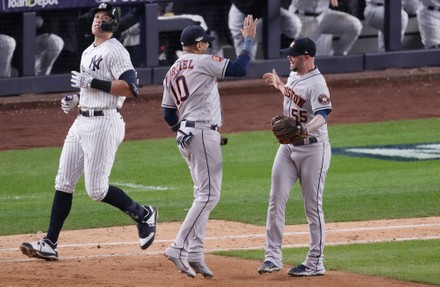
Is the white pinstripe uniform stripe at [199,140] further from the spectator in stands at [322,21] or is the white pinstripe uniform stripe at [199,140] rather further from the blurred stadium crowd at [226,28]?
the spectator in stands at [322,21]

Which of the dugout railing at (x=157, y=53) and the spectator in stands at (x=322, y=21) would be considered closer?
the dugout railing at (x=157, y=53)

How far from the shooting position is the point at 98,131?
850 cm

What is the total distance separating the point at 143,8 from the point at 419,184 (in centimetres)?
721

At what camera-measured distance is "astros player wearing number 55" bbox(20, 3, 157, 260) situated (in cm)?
848

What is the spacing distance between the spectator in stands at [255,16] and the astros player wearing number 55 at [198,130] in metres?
10.5

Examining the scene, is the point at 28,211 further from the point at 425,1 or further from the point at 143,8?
the point at 425,1

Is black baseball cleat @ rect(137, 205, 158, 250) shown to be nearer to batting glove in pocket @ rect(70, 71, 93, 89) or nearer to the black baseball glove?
batting glove in pocket @ rect(70, 71, 93, 89)

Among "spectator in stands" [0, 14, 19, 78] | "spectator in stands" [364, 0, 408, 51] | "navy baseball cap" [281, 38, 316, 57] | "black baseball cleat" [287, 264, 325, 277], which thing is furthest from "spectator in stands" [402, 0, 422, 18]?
"black baseball cleat" [287, 264, 325, 277]

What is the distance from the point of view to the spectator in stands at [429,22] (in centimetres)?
1998

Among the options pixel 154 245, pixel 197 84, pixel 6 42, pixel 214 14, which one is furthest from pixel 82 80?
pixel 214 14

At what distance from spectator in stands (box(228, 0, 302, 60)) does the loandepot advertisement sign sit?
4.45 m

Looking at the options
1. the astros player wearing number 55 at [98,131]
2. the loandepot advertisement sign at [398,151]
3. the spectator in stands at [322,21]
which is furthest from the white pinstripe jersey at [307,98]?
the spectator in stands at [322,21]

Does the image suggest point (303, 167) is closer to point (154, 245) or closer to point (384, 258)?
point (384, 258)

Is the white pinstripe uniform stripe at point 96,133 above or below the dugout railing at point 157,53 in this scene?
above
